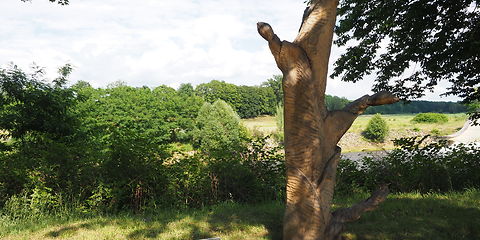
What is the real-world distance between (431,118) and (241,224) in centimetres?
7893

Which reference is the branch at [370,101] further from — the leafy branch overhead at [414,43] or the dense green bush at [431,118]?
the dense green bush at [431,118]

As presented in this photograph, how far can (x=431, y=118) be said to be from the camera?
71.9 metres

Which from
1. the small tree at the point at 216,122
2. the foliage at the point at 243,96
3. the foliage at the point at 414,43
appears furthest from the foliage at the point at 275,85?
the foliage at the point at 414,43

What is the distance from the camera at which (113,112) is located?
53.2 meters

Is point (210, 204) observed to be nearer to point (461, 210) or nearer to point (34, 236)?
point (34, 236)

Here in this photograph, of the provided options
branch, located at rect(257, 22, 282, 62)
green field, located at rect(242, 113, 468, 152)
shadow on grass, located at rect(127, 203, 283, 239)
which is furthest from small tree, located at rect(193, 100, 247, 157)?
branch, located at rect(257, 22, 282, 62)

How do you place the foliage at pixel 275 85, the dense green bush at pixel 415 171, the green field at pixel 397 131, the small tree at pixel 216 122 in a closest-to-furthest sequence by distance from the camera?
the dense green bush at pixel 415 171
the small tree at pixel 216 122
the green field at pixel 397 131
the foliage at pixel 275 85

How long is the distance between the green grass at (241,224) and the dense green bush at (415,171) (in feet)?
5.52

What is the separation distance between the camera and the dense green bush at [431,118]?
229 feet

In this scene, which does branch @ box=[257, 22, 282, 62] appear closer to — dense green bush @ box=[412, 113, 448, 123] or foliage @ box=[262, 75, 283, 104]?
dense green bush @ box=[412, 113, 448, 123]

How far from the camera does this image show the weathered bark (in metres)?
3.82

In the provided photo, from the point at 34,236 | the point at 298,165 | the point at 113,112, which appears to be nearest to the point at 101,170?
the point at 34,236

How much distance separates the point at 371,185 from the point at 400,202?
80.8 inches

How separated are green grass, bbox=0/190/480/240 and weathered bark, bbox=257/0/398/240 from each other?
0.72 m
